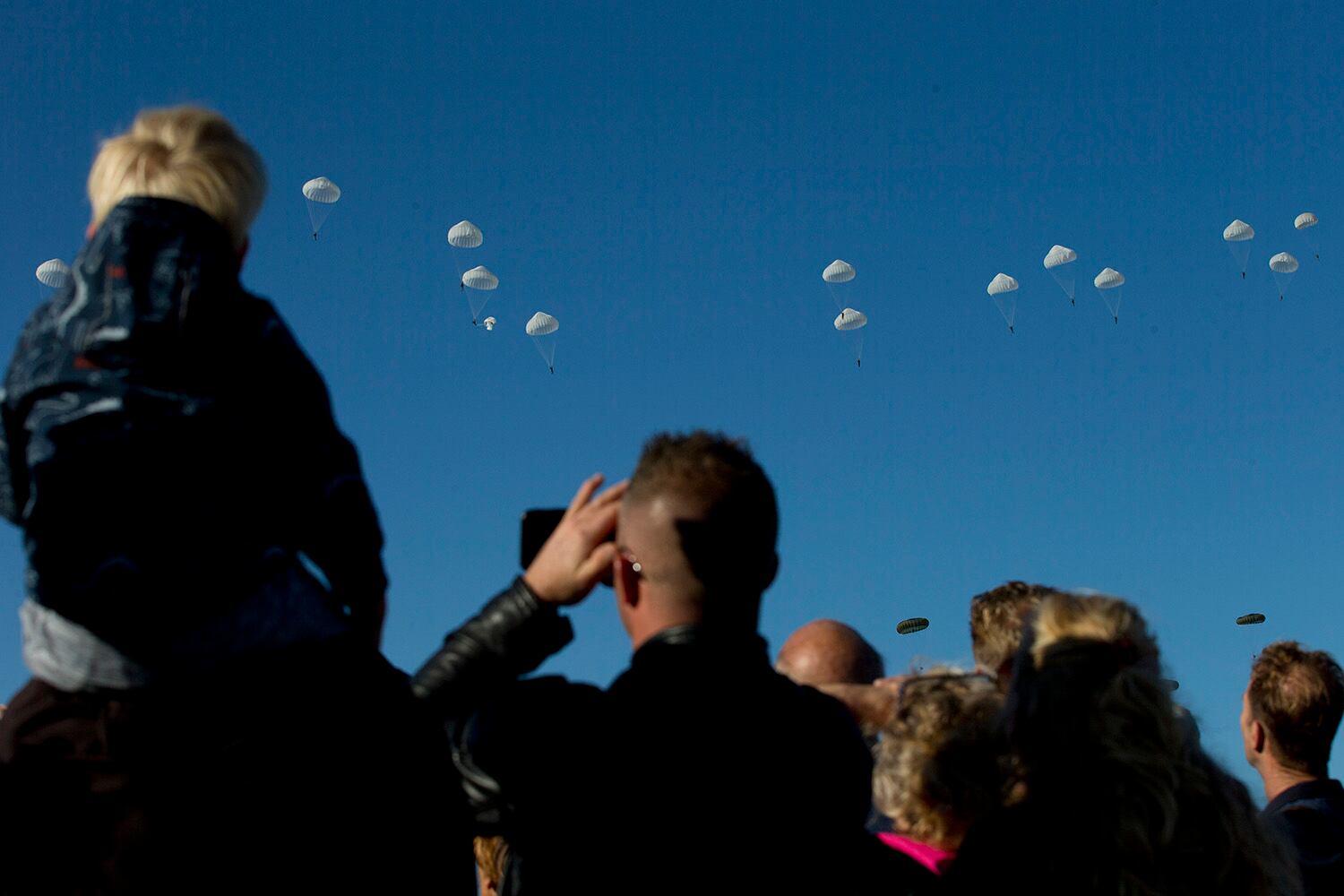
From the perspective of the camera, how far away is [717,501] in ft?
10.5

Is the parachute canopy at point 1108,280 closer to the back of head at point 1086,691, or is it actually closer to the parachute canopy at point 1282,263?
the parachute canopy at point 1282,263

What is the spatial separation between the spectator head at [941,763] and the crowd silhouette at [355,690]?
134mm

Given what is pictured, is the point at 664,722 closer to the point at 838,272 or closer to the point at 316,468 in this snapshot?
the point at 316,468

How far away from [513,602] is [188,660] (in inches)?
30.7

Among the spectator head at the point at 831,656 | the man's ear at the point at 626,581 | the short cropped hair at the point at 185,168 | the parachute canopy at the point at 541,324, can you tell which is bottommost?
the man's ear at the point at 626,581

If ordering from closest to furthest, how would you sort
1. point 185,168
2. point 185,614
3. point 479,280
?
point 185,614
point 185,168
point 479,280

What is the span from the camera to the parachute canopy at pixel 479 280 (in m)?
49.5

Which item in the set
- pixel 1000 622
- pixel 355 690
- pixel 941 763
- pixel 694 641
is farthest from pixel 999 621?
pixel 355 690

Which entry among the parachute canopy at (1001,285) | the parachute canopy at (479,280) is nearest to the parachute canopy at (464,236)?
the parachute canopy at (479,280)

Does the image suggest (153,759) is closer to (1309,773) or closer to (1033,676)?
(1033,676)

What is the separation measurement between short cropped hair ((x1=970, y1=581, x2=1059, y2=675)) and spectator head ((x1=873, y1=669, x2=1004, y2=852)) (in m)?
1.08

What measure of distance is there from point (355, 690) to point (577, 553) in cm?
65

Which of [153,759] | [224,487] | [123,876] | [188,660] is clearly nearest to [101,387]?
[224,487]

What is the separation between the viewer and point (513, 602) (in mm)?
3170
